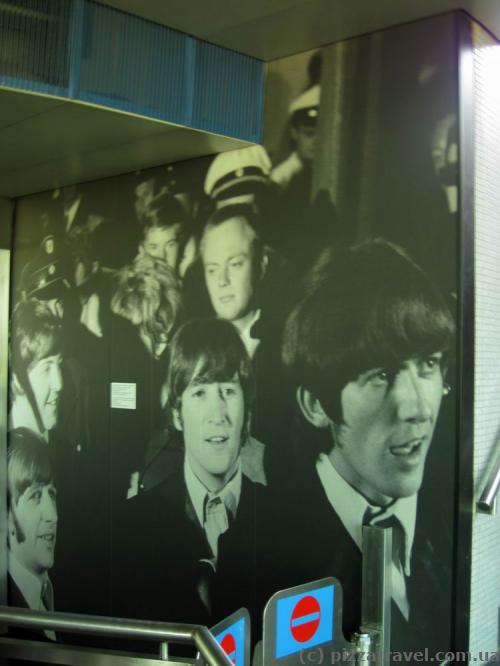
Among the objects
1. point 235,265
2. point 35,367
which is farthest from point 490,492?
point 35,367

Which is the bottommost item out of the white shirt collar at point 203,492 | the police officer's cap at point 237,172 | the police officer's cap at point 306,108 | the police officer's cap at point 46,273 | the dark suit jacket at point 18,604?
the dark suit jacket at point 18,604

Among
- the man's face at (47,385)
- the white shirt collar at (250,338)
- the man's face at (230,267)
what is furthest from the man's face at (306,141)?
the man's face at (47,385)

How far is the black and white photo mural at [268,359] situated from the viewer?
365 cm

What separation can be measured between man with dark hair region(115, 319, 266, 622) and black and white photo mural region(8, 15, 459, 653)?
1 cm

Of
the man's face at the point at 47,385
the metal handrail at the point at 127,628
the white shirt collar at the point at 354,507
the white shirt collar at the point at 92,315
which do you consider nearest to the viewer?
the metal handrail at the point at 127,628

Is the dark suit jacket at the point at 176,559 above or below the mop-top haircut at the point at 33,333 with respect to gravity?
below

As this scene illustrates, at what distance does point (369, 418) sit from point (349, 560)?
71cm

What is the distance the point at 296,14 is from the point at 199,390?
6.75 ft

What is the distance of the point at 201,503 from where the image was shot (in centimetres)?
448

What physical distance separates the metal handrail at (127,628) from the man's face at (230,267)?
231 centimetres

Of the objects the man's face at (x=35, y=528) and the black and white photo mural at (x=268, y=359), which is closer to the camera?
the black and white photo mural at (x=268, y=359)

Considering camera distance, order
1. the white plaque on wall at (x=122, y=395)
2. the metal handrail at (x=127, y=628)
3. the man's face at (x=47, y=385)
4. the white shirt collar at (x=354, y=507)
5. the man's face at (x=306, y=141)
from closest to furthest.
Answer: the metal handrail at (x=127, y=628)
the white shirt collar at (x=354, y=507)
the man's face at (x=306, y=141)
the white plaque on wall at (x=122, y=395)
the man's face at (x=47, y=385)

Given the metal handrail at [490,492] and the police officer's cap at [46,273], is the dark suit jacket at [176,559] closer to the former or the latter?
the metal handrail at [490,492]

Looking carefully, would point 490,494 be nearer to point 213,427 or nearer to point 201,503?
point 213,427
